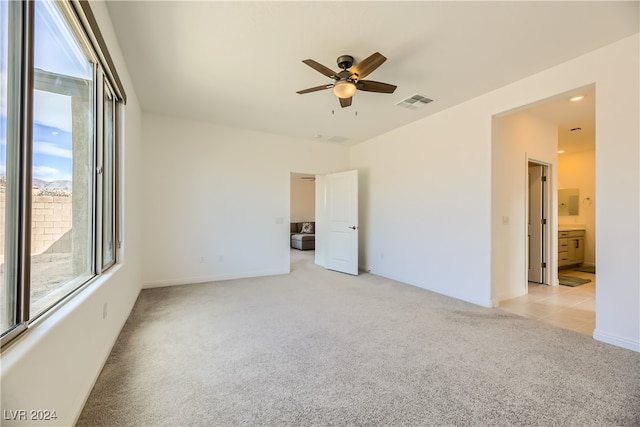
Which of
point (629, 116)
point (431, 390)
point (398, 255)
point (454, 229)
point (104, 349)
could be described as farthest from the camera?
point (398, 255)

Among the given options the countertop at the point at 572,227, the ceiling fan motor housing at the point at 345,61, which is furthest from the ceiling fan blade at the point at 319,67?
the countertop at the point at 572,227

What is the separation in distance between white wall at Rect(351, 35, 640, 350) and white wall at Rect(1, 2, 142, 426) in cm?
392

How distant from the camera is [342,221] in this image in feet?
18.3

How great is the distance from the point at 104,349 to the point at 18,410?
1.27 metres

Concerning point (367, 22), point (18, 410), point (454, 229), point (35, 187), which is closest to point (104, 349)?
point (18, 410)

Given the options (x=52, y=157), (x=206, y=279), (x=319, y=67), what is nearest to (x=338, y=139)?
(x=319, y=67)

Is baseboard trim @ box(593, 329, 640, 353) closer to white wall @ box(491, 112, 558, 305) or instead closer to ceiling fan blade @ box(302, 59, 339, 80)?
white wall @ box(491, 112, 558, 305)

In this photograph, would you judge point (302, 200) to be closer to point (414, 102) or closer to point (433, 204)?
point (433, 204)

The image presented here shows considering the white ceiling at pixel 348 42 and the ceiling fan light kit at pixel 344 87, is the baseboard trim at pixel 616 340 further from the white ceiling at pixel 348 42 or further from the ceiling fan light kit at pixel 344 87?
the ceiling fan light kit at pixel 344 87

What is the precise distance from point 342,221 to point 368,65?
11.4 feet

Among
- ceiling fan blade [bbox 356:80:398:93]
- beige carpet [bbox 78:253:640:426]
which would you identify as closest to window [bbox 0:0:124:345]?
beige carpet [bbox 78:253:640:426]

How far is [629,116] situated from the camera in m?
2.36

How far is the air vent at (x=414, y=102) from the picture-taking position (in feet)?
11.8

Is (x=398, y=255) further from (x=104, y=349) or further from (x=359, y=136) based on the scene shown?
(x=104, y=349)
